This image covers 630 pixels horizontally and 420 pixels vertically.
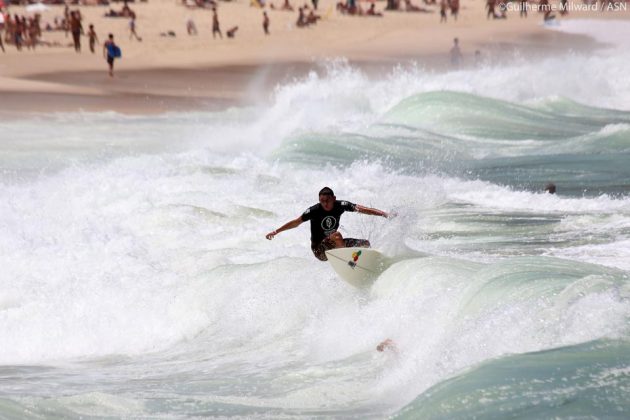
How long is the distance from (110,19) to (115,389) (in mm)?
37775

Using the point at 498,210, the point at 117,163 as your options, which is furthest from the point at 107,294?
the point at 117,163

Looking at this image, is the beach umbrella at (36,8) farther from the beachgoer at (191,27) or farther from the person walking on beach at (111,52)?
the person walking on beach at (111,52)

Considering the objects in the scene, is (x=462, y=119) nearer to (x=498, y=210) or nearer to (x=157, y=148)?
(x=157, y=148)

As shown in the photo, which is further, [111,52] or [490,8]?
[490,8]

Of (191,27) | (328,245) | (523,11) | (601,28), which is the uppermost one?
(328,245)

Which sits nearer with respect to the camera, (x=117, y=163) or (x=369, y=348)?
(x=369, y=348)

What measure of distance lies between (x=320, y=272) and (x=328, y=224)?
0.74m

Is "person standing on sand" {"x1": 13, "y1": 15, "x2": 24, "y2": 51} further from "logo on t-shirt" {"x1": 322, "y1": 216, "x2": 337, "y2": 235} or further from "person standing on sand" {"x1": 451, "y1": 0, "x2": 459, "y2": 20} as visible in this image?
"logo on t-shirt" {"x1": 322, "y1": 216, "x2": 337, "y2": 235}

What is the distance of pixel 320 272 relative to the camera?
1180 centimetres

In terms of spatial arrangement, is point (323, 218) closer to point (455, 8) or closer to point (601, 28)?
point (601, 28)

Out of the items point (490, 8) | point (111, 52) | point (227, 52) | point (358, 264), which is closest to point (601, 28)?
point (490, 8)

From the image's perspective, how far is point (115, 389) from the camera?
9.44m

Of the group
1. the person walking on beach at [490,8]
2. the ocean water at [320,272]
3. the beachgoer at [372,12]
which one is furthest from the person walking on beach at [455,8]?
the ocean water at [320,272]

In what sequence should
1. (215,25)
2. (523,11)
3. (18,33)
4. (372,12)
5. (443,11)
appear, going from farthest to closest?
1. (523,11)
2. (443,11)
3. (372,12)
4. (215,25)
5. (18,33)
